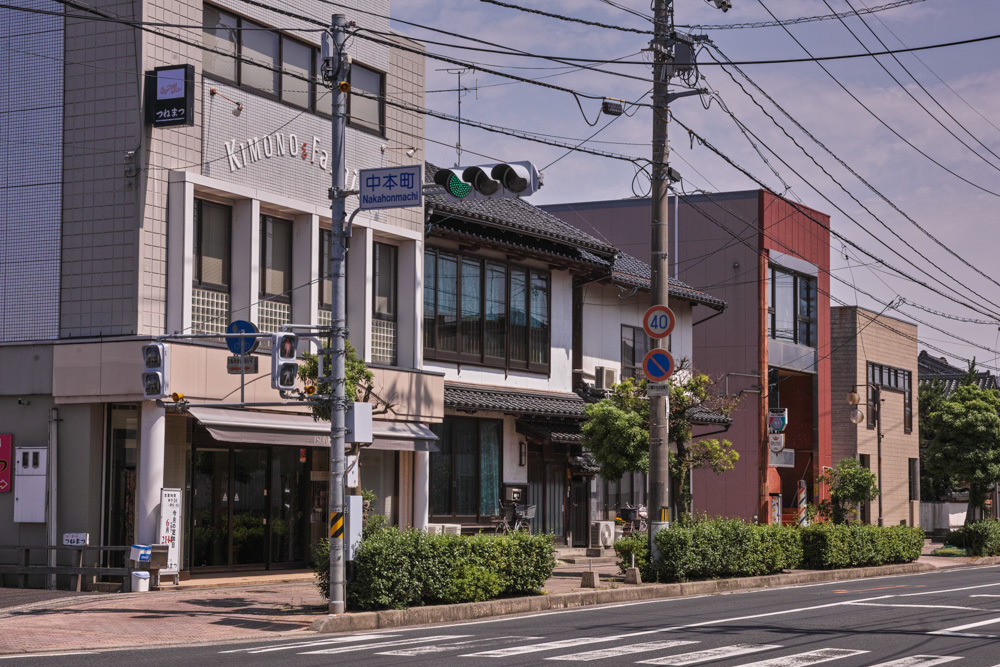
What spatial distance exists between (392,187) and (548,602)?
23.8 feet

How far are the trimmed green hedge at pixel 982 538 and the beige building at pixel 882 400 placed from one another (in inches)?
378

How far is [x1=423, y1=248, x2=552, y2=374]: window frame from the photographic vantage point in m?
28.4

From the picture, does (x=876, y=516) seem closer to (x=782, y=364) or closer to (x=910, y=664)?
(x=782, y=364)

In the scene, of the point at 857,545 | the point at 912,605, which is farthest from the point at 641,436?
the point at 912,605

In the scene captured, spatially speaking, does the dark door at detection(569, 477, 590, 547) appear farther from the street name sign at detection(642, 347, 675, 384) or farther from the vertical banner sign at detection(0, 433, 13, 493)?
the vertical banner sign at detection(0, 433, 13, 493)

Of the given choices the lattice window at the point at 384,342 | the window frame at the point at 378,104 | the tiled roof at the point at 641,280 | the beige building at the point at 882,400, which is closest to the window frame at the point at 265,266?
the lattice window at the point at 384,342

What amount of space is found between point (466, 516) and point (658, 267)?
377 inches

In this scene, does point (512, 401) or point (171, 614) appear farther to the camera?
point (512, 401)

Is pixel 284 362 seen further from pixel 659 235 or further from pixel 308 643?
pixel 659 235

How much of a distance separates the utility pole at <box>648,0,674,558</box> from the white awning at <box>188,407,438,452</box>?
600 centimetres

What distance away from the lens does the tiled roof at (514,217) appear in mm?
27906

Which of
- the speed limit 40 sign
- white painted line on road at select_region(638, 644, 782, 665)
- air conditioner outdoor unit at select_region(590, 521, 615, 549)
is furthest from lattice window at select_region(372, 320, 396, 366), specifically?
white painted line on road at select_region(638, 644, 782, 665)

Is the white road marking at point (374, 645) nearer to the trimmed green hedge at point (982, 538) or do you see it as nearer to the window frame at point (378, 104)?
the window frame at point (378, 104)

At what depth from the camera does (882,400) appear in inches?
2093
